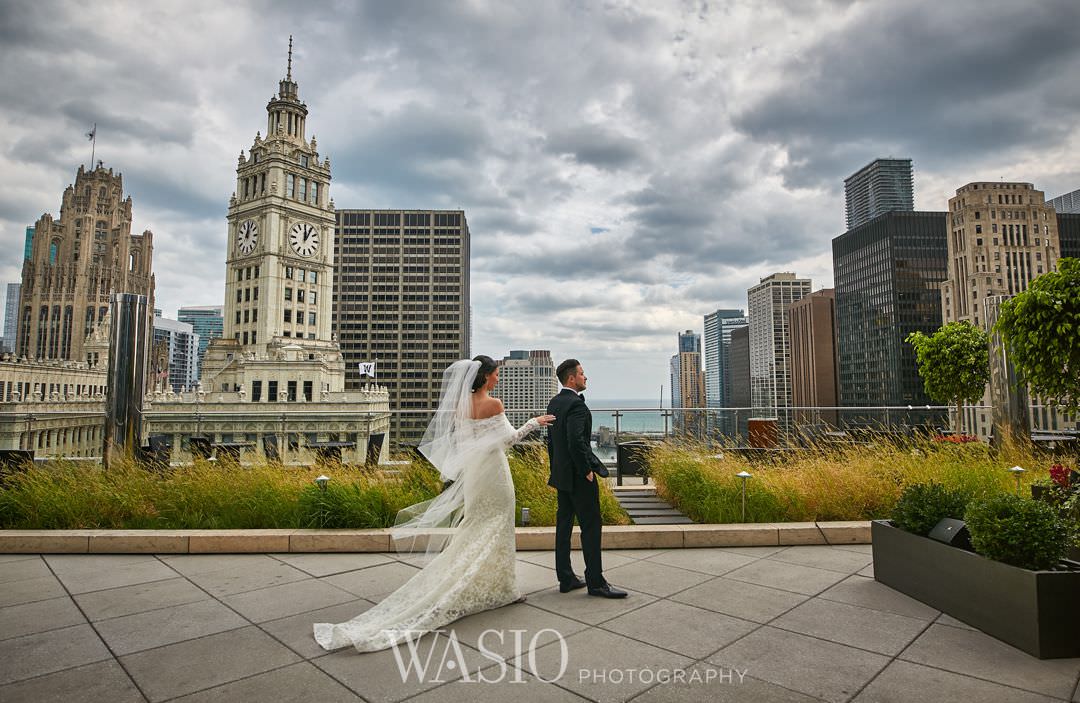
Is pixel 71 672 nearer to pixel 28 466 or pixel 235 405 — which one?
pixel 28 466

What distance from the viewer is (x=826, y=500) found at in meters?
7.77

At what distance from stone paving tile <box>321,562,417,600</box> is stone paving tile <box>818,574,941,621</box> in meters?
3.99

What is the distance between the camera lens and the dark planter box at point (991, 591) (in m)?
3.76

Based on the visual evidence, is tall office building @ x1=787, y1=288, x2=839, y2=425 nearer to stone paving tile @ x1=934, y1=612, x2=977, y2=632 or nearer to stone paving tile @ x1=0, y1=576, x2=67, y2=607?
stone paving tile @ x1=934, y1=612, x2=977, y2=632

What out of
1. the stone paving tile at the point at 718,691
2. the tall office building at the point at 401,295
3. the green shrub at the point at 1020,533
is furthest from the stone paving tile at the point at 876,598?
the tall office building at the point at 401,295

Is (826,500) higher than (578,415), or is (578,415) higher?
(578,415)

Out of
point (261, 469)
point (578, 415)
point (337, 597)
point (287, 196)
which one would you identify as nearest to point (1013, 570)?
point (578, 415)

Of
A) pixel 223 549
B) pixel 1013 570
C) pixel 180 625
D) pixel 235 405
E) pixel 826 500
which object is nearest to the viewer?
pixel 1013 570

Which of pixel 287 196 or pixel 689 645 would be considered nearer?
pixel 689 645

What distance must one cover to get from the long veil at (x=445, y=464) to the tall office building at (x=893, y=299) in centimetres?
12769

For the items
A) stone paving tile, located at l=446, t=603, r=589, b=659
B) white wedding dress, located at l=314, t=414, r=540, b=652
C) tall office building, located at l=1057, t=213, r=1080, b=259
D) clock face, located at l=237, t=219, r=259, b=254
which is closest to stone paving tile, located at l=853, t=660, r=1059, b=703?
stone paving tile, located at l=446, t=603, r=589, b=659

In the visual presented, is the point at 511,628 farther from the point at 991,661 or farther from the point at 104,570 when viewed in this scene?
the point at 104,570

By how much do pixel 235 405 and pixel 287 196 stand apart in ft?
139

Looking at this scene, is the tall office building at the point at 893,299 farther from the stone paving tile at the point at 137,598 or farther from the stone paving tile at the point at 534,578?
the stone paving tile at the point at 137,598
